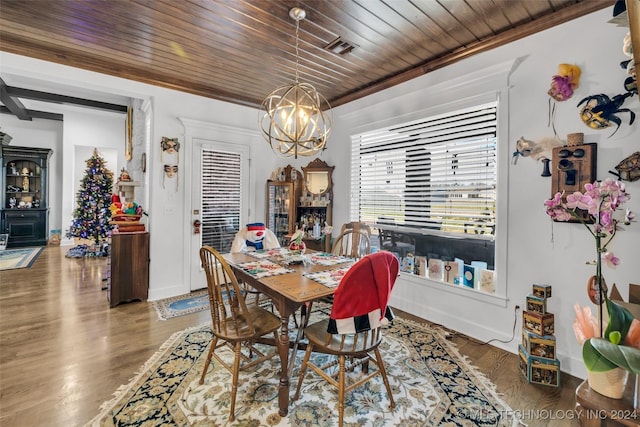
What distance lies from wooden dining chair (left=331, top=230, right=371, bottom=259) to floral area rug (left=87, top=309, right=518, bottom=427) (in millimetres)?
1062

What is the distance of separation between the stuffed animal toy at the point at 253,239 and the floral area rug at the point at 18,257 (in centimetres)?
486

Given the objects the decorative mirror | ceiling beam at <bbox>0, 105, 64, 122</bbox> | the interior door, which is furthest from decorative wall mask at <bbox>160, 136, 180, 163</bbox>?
ceiling beam at <bbox>0, 105, 64, 122</bbox>

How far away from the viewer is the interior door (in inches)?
157

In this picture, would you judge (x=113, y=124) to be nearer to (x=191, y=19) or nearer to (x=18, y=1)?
(x=18, y=1)

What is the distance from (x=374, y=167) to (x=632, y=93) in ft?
7.68

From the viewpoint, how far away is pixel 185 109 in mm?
3861

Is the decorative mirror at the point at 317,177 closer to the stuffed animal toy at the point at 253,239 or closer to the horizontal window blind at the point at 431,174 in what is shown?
the horizontal window blind at the point at 431,174

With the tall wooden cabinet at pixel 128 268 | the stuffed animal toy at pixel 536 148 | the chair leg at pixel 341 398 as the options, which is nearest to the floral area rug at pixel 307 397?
the chair leg at pixel 341 398

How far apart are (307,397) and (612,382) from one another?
1581 millimetres

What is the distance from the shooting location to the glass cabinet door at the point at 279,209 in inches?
175

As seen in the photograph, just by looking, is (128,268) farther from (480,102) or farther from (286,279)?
(480,102)

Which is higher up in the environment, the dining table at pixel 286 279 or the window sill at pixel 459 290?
the dining table at pixel 286 279

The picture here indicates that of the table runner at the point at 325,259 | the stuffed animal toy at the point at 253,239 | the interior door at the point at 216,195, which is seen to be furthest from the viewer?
the interior door at the point at 216,195

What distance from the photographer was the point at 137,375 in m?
2.08
